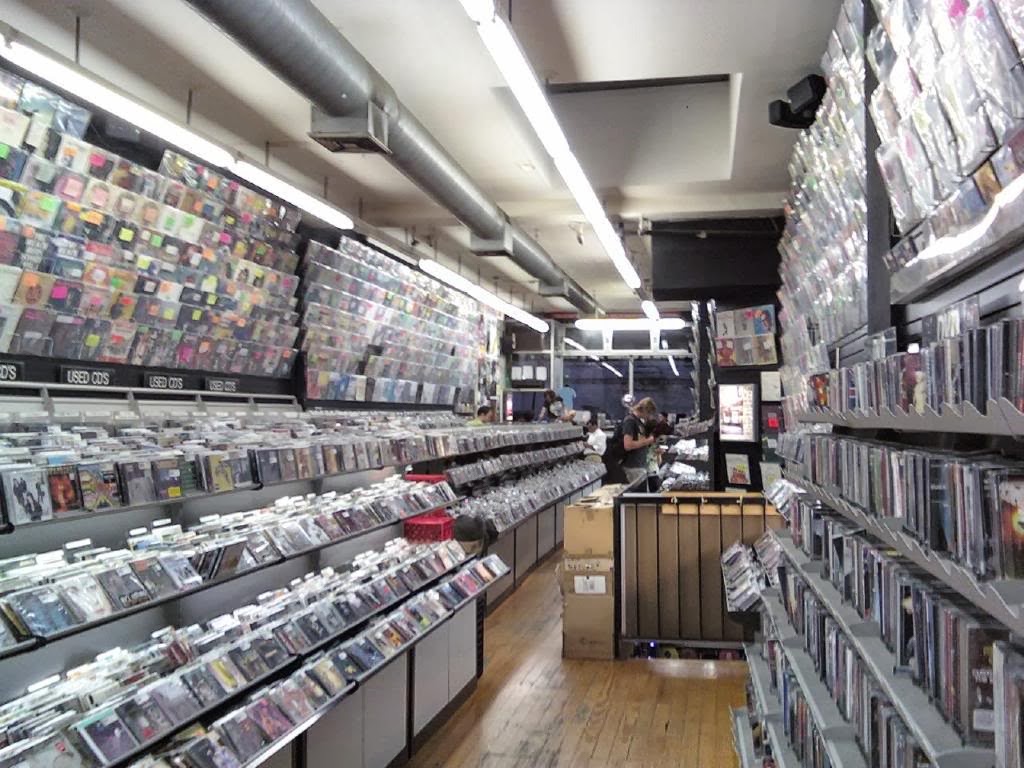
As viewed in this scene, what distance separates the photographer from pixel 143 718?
8.34 feet

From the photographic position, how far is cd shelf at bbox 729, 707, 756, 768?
3.92 metres

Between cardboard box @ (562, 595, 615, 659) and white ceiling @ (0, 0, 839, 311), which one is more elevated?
white ceiling @ (0, 0, 839, 311)

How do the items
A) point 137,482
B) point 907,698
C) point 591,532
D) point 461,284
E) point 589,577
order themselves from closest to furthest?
point 907,698
point 137,482
point 589,577
point 591,532
point 461,284

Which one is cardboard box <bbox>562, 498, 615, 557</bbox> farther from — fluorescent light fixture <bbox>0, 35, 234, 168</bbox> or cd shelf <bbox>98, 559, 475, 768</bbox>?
fluorescent light fixture <bbox>0, 35, 234, 168</bbox>

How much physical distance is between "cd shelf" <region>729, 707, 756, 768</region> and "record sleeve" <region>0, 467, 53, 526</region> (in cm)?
300

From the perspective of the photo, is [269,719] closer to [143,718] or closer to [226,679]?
[226,679]

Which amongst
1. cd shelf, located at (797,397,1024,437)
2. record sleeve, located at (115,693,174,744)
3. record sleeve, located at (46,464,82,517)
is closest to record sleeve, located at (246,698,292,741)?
record sleeve, located at (115,693,174,744)

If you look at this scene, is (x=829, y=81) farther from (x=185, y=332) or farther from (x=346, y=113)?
(x=185, y=332)

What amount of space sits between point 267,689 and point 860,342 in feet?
8.85

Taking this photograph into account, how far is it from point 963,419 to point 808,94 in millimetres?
3399

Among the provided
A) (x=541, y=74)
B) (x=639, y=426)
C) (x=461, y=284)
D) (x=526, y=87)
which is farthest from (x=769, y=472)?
(x=526, y=87)

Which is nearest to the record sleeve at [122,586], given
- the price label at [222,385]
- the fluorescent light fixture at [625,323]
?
the price label at [222,385]

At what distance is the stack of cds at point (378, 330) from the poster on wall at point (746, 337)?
322 centimetres

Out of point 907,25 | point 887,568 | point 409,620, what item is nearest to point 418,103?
point 409,620
